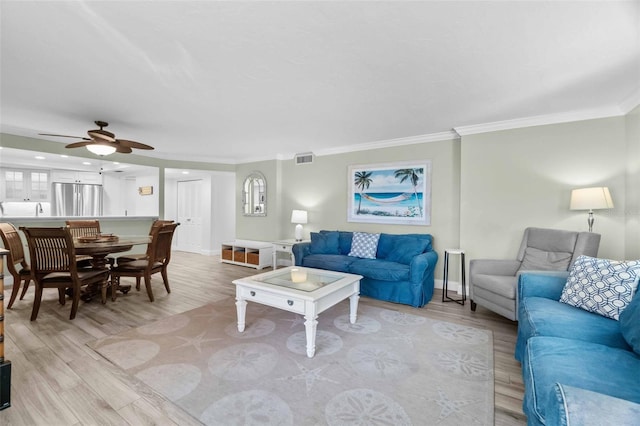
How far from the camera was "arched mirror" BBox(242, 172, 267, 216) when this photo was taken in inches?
251

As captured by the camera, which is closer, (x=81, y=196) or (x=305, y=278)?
(x=305, y=278)

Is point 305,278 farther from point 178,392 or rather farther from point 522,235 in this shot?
point 522,235

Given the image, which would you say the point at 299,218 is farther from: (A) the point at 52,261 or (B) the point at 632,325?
(B) the point at 632,325

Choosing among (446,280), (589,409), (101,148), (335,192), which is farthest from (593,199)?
(101,148)

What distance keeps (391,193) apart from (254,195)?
3233 mm

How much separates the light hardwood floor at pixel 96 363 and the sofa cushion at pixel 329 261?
0.55 meters

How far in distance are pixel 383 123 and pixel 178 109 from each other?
103 inches

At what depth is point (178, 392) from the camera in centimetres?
190

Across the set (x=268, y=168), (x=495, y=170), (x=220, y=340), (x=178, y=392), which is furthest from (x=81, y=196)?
(x=495, y=170)

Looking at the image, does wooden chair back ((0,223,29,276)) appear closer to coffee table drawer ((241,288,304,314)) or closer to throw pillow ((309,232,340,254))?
coffee table drawer ((241,288,304,314))

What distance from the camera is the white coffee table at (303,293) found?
239 cm

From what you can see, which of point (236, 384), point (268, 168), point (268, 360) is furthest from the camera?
point (268, 168)

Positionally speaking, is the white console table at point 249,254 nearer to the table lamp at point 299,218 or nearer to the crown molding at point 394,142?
the table lamp at point 299,218

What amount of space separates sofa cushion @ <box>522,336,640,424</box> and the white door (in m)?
7.74
